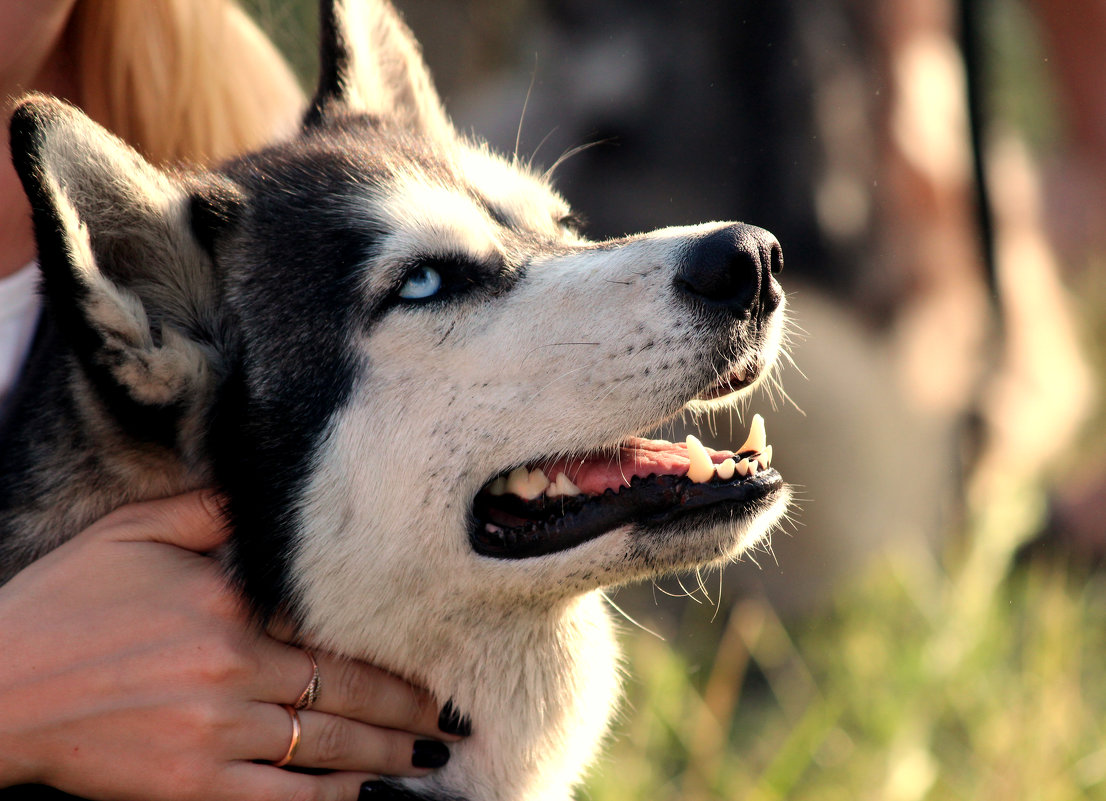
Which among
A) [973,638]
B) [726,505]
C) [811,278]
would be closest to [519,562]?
[726,505]

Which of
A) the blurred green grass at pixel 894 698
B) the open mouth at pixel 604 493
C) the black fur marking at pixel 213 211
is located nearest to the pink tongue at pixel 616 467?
the open mouth at pixel 604 493

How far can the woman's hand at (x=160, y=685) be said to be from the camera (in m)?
1.95

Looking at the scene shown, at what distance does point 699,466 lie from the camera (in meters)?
1.95

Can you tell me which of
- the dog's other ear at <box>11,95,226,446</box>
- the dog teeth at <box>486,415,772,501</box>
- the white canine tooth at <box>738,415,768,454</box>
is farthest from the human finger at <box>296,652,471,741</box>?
the white canine tooth at <box>738,415,768,454</box>

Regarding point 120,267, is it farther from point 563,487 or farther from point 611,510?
point 611,510

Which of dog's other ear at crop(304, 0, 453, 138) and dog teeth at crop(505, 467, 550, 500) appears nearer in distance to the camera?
dog teeth at crop(505, 467, 550, 500)

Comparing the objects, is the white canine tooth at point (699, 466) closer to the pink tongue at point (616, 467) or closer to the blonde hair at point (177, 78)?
the pink tongue at point (616, 467)

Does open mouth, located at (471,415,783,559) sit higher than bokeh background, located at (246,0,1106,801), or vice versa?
open mouth, located at (471,415,783,559)

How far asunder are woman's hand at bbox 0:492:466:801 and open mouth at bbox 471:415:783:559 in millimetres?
443

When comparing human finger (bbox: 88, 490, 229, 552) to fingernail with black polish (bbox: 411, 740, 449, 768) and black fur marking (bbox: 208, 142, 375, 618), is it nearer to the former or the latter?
black fur marking (bbox: 208, 142, 375, 618)

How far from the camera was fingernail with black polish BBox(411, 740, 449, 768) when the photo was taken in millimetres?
2086

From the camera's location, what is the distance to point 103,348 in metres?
1.86

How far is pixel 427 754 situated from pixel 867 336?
3.25 m

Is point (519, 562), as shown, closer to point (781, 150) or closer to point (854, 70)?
point (781, 150)
